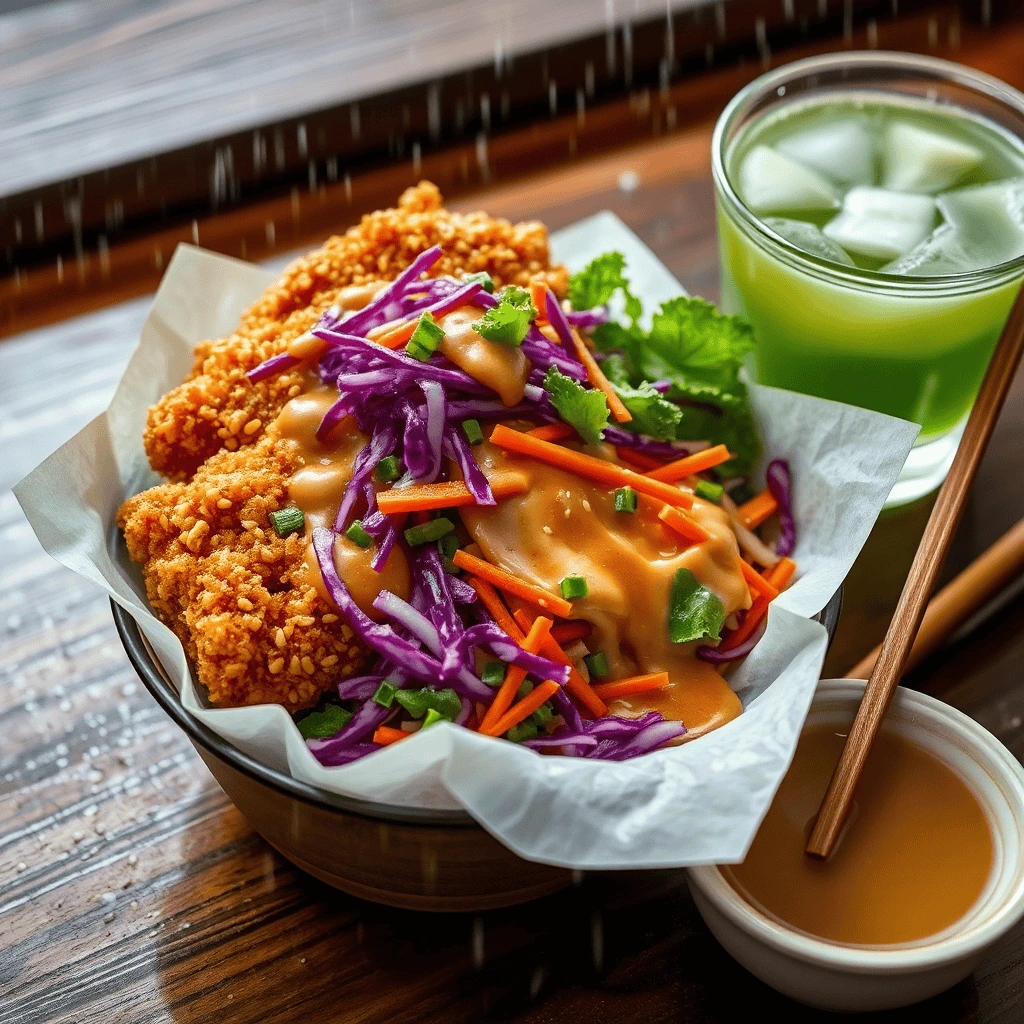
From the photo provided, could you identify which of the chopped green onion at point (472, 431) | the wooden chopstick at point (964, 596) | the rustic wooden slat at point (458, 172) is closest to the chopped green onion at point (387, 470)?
the chopped green onion at point (472, 431)

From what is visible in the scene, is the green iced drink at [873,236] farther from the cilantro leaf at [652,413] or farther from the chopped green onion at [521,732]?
the chopped green onion at [521,732]

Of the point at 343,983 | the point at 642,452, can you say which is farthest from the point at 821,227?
the point at 343,983

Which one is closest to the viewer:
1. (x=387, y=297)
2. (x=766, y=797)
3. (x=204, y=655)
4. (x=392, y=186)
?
(x=766, y=797)

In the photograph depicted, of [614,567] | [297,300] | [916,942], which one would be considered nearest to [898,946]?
[916,942]

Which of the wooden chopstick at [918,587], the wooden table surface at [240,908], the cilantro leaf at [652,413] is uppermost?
the cilantro leaf at [652,413]

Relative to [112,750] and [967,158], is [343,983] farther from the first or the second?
[967,158]

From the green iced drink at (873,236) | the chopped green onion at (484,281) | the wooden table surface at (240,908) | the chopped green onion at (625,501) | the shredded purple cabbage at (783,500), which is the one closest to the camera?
the wooden table surface at (240,908)

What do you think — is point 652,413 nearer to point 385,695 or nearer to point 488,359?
Result: point 488,359
